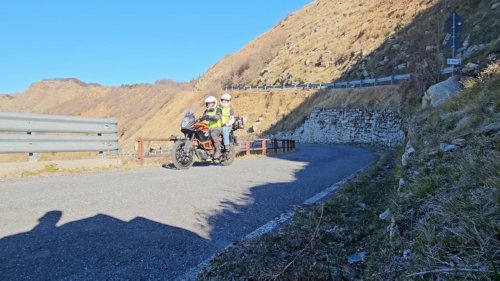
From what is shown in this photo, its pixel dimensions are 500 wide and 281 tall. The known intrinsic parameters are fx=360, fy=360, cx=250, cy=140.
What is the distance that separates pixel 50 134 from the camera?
9172 millimetres

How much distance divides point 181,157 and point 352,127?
23941 millimetres

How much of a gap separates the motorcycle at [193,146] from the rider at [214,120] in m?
0.15

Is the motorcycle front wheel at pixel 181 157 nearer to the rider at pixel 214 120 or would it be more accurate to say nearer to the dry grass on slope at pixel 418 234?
the rider at pixel 214 120

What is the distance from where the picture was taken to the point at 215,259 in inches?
134

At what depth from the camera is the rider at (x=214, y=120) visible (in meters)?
10.4

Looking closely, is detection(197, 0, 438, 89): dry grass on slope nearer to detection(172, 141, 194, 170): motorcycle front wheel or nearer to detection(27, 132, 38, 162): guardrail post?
detection(172, 141, 194, 170): motorcycle front wheel

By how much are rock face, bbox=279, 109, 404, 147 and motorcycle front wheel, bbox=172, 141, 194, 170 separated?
16457 millimetres

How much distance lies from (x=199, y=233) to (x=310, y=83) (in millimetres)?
41701

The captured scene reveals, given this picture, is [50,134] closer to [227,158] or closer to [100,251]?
[227,158]

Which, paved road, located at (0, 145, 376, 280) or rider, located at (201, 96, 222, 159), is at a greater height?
rider, located at (201, 96, 222, 159)

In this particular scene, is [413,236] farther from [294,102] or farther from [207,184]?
[294,102]

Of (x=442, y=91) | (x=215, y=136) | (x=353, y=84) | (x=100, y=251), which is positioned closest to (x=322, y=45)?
(x=353, y=84)

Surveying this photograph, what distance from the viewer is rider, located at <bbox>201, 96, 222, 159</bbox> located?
34.1 ft

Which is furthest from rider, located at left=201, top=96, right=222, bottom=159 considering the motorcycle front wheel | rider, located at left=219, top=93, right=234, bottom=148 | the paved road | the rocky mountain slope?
the rocky mountain slope
